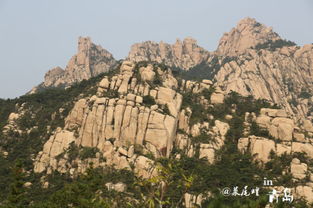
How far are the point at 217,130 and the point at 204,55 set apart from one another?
325 feet

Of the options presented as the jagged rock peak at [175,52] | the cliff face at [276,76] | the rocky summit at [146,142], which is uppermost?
the jagged rock peak at [175,52]

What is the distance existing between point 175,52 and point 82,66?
4235 centimetres

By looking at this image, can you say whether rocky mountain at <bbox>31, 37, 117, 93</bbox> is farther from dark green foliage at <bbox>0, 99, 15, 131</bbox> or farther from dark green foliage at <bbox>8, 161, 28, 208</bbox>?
dark green foliage at <bbox>8, 161, 28, 208</bbox>

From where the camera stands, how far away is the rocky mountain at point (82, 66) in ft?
472

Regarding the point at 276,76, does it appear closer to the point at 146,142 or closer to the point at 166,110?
the point at 166,110

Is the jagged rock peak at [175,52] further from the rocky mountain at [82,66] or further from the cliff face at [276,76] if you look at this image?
the cliff face at [276,76]

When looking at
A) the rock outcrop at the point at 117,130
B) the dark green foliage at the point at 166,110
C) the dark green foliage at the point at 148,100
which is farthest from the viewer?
the dark green foliage at the point at 148,100

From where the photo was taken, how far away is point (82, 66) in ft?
493

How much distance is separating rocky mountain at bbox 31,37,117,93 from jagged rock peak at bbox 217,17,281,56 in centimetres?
4819

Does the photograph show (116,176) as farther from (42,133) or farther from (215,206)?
(215,206)

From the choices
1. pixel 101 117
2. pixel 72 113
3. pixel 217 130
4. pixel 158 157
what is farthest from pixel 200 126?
pixel 72 113

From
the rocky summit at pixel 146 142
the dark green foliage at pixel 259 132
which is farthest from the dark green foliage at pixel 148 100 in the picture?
the dark green foliage at pixel 259 132

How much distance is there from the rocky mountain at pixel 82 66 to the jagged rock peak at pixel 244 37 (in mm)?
48190

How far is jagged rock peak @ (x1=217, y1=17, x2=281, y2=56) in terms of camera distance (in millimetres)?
153875
